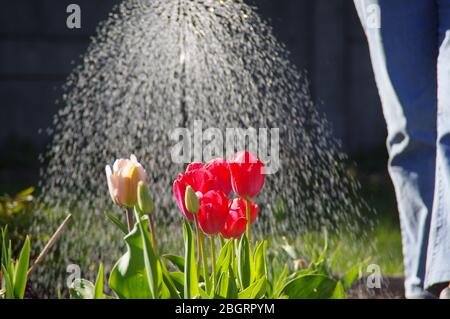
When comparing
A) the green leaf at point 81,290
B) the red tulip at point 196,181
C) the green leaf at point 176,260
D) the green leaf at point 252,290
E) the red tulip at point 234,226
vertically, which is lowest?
the green leaf at point 81,290

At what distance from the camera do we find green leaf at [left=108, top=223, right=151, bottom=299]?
1474mm

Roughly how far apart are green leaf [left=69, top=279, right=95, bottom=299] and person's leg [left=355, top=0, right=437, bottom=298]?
858 mm

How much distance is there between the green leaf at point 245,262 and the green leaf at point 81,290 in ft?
0.86

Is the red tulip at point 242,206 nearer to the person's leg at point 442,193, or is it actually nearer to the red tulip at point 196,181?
the red tulip at point 196,181

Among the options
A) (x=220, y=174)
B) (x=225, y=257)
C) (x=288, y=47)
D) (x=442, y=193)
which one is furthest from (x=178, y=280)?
(x=288, y=47)

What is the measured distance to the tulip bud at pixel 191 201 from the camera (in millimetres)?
1485

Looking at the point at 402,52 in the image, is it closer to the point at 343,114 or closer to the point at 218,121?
the point at 218,121

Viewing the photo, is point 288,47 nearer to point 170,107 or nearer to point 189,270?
point 170,107

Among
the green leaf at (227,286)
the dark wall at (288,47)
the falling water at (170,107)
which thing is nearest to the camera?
the green leaf at (227,286)

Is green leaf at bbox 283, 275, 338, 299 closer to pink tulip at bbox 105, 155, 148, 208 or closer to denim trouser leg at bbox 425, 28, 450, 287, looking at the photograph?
pink tulip at bbox 105, 155, 148, 208

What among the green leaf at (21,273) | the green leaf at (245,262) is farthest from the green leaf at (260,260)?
the green leaf at (21,273)

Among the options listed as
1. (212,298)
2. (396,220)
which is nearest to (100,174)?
(396,220)

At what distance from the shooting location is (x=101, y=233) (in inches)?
123

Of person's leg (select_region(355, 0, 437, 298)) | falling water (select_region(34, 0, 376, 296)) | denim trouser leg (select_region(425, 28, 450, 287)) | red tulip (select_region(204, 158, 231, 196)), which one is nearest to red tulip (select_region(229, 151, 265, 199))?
red tulip (select_region(204, 158, 231, 196))
